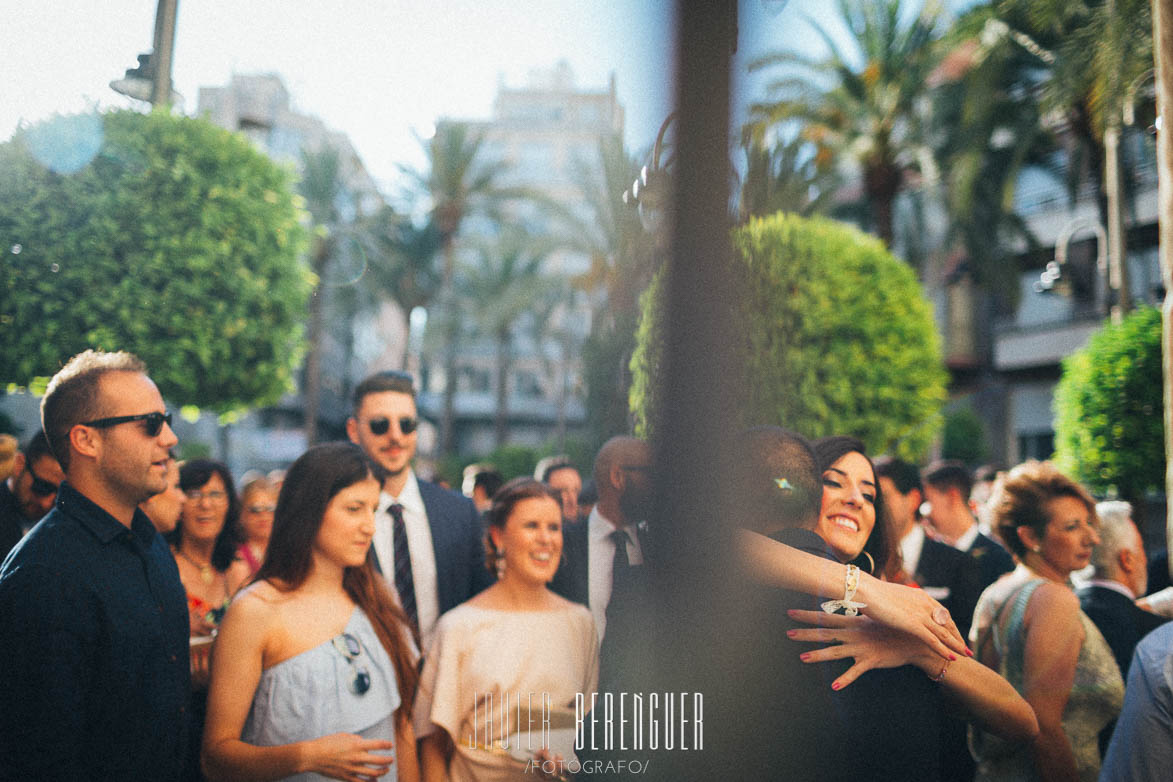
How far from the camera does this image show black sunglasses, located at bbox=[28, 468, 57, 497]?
416 cm

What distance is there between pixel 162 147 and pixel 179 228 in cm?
51

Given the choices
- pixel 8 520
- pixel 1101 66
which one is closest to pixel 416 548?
pixel 8 520

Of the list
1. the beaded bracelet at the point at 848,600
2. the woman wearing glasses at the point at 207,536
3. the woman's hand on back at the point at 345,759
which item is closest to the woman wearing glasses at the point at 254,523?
the woman wearing glasses at the point at 207,536

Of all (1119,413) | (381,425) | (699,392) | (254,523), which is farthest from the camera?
(1119,413)

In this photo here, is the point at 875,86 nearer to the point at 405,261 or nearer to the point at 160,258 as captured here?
the point at 160,258

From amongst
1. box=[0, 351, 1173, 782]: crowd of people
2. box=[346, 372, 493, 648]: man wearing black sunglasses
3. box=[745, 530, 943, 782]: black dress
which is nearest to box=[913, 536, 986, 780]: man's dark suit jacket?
box=[0, 351, 1173, 782]: crowd of people

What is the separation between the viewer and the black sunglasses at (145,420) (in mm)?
2389

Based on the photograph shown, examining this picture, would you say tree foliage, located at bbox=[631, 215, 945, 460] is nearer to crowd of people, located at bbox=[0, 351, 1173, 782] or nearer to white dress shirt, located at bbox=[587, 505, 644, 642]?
crowd of people, located at bbox=[0, 351, 1173, 782]

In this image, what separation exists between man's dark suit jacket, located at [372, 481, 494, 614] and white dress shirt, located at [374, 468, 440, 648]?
0.8 inches

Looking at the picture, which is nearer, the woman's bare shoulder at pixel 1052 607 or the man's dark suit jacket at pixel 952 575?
the woman's bare shoulder at pixel 1052 607

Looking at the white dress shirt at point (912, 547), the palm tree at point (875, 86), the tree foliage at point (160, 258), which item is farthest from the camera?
the palm tree at point (875, 86)

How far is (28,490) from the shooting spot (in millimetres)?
4297

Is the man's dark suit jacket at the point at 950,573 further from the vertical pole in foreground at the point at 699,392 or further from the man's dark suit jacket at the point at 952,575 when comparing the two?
the vertical pole in foreground at the point at 699,392

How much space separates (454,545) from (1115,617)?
271 centimetres
